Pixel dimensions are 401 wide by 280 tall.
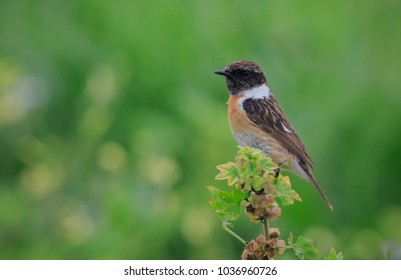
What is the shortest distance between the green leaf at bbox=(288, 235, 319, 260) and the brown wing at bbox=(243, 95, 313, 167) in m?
1.39

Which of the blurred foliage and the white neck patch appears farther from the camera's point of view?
Answer: the blurred foliage

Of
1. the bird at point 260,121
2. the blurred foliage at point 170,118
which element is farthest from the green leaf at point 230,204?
the blurred foliage at point 170,118

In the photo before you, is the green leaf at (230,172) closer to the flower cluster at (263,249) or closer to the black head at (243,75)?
the flower cluster at (263,249)

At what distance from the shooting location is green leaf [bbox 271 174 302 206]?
2.63 meters

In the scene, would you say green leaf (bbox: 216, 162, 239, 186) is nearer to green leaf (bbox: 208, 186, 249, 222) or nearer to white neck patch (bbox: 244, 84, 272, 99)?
green leaf (bbox: 208, 186, 249, 222)

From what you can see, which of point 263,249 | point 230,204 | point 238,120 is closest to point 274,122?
point 238,120

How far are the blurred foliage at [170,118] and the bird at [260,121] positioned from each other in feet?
2.94

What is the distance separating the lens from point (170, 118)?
633cm

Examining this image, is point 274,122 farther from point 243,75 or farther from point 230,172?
point 230,172

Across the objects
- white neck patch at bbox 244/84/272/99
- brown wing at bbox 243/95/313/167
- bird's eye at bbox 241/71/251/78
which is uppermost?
bird's eye at bbox 241/71/251/78

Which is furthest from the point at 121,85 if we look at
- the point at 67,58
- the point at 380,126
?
the point at 380,126

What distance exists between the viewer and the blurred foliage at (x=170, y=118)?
5.33m

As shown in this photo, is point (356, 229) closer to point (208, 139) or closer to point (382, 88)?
point (208, 139)

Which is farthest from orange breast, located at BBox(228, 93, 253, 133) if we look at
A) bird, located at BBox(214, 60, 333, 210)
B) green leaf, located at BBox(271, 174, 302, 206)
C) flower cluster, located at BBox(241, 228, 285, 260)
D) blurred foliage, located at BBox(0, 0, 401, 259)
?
flower cluster, located at BBox(241, 228, 285, 260)
